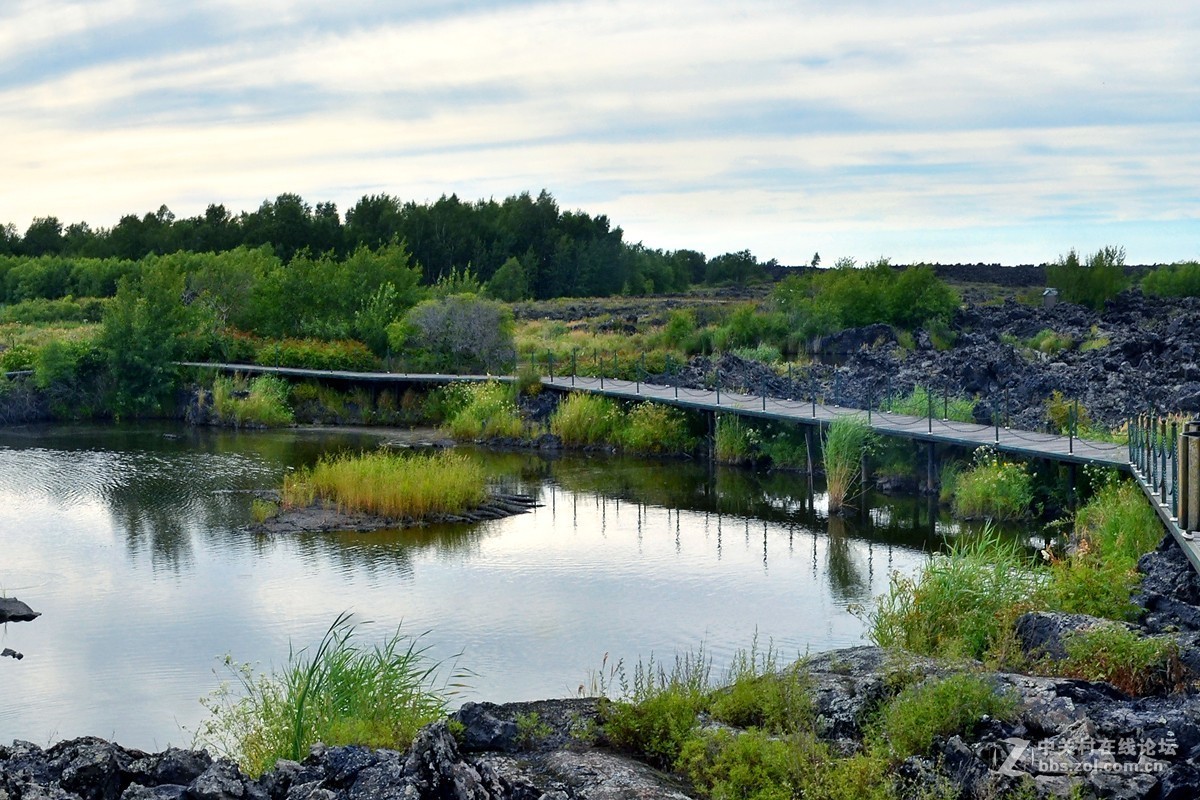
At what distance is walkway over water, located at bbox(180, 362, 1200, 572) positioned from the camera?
50.5 ft

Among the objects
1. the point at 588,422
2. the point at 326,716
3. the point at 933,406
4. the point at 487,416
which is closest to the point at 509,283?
the point at 487,416

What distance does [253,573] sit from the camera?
1848cm

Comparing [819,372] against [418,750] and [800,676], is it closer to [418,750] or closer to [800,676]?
[800,676]

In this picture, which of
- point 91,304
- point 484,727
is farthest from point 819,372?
point 91,304

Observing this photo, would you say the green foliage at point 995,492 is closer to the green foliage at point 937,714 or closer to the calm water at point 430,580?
the calm water at point 430,580

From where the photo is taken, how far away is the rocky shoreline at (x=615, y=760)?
7.97 meters

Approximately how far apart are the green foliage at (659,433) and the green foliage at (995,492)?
28.2 ft

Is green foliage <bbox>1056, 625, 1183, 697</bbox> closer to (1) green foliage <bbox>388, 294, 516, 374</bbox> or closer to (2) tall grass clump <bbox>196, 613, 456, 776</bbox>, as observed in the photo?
(2) tall grass clump <bbox>196, 613, 456, 776</bbox>

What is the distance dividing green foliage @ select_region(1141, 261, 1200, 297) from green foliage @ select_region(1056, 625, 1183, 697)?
60289mm

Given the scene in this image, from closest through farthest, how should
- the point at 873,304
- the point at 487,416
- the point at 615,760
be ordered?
1. the point at 615,760
2. the point at 487,416
3. the point at 873,304

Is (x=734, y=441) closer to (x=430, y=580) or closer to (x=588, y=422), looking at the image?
(x=588, y=422)

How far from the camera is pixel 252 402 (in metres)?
36.1

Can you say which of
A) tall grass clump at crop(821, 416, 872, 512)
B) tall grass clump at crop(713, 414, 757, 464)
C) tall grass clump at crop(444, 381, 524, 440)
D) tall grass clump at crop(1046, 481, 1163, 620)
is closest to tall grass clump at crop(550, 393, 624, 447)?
tall grass clump at crop(444, 381, 524, 440)

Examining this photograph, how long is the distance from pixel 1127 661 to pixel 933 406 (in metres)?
16.5
